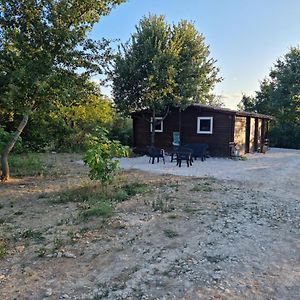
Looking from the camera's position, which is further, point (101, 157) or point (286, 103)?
point (286, 103)

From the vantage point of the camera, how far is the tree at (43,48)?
795 cm

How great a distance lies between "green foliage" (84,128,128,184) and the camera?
24.3 ft

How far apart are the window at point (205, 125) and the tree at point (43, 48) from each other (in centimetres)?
885

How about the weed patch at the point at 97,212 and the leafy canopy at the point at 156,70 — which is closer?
the weed patch at the point at 97,212

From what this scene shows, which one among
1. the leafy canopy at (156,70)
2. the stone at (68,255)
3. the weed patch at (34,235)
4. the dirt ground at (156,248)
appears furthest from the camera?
the leafy canopy at (156,70)

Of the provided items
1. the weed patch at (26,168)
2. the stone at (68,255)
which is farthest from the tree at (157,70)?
the stone at (68,255)

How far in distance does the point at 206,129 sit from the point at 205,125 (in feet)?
0.72

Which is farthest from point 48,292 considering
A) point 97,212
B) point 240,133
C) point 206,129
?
point 240,133

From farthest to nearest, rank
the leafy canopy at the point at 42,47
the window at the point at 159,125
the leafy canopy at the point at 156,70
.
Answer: the window at the point at 159,125, the leafy canopy at the point at 156,70, the leafy canopy at the point at 42,47

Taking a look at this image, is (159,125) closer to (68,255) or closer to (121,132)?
(121,132)

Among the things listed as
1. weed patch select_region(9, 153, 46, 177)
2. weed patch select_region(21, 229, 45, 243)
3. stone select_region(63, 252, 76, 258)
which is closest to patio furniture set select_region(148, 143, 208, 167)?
weed patch select_region(9, 153, 46, 177)

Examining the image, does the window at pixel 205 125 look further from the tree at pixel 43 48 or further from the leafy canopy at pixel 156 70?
the tree at pixel 43 48

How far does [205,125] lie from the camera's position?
16672 mm

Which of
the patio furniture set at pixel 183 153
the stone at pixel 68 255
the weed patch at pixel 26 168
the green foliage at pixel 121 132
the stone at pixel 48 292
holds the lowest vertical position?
the stone at pixel 48 292
